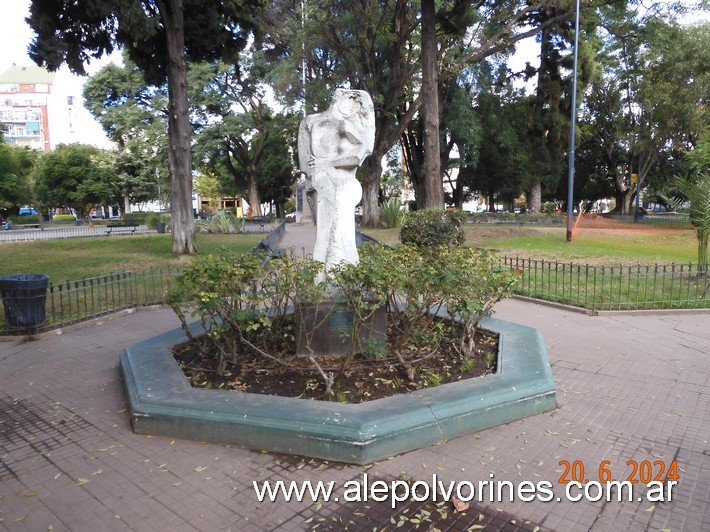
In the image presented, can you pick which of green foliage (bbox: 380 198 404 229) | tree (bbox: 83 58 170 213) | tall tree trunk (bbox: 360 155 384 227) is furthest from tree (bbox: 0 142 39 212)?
green foliage (bbox: 380 198 404 229)

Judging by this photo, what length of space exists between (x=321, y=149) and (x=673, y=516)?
451cm

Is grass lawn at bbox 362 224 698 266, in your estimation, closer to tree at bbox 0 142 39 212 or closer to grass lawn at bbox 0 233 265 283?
grass lawn at bbox 0 233 265 283

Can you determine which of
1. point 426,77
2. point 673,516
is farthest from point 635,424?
point 426,77

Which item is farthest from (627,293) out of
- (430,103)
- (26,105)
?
(26,105)

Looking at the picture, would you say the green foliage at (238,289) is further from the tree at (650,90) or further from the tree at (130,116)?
the tree at (130,116)

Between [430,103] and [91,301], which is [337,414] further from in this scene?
[430,103]

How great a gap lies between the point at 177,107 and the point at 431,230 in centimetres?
850

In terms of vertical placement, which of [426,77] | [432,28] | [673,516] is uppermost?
[432,28]

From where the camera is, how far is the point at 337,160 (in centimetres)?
570

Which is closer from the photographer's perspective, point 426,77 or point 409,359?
point 409,359

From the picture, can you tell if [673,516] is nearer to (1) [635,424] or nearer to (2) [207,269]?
(1) [635,424]

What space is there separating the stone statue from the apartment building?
81.7m

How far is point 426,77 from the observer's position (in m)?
16.7

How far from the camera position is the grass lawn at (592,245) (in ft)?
46.9
